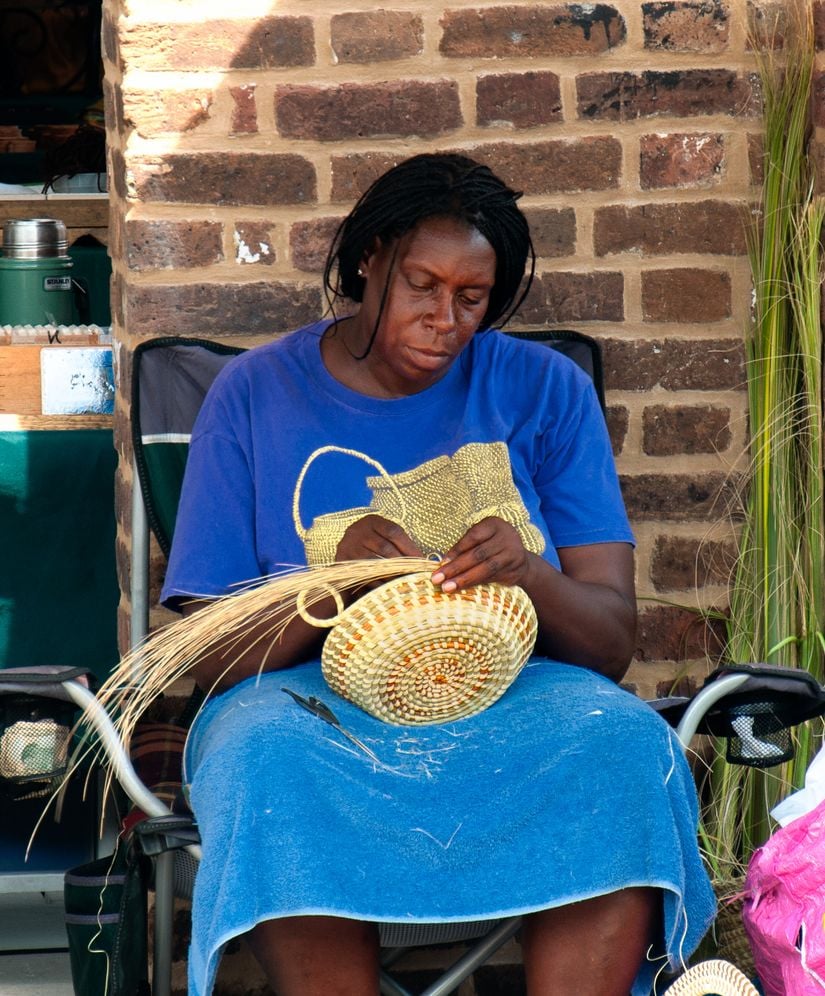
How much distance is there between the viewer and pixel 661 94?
3.00 metres

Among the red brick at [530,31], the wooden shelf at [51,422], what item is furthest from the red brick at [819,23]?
the wooden shelf at [51,422]

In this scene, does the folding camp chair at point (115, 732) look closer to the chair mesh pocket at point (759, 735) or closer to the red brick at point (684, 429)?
the chair mesh pocket at point (759, 735)

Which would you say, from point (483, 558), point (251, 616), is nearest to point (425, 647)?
point (483, 558)

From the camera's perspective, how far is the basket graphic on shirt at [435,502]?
8.09 ft

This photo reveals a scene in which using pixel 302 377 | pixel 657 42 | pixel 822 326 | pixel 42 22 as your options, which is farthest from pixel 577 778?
pixel 42 22

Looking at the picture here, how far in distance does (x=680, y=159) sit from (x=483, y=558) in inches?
47.8

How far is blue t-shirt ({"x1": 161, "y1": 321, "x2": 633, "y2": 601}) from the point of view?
247cm

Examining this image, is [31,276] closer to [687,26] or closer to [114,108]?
[114,108]

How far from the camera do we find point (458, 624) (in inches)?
84.7

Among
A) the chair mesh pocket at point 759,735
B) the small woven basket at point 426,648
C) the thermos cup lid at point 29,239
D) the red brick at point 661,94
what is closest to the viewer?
the small woven basket at point 426,648

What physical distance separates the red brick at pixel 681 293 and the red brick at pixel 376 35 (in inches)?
25.6

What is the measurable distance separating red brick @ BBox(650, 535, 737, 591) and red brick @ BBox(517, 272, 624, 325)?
48cm

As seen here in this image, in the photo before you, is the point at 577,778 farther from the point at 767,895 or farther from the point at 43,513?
the point at 43,513

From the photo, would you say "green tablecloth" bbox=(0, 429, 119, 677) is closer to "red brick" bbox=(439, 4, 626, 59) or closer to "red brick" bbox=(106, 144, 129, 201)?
"red brick" bbox=(106, 144, 129, 201)
